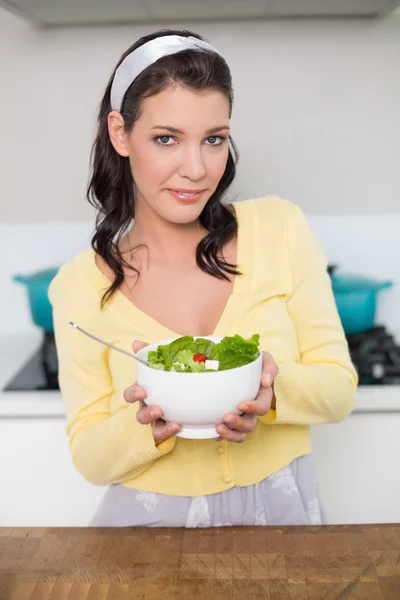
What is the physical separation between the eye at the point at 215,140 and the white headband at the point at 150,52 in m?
0.15

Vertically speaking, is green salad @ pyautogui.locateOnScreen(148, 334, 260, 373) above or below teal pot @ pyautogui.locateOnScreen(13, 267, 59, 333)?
above

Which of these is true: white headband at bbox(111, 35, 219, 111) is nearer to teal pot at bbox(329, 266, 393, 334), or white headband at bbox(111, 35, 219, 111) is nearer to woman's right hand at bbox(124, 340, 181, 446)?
woman's right hand at bbox(124, 340, 181, 446)

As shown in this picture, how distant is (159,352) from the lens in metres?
0.99

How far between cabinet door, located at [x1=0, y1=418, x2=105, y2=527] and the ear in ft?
2.42

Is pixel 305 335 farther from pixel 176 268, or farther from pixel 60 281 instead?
pixel 60 281

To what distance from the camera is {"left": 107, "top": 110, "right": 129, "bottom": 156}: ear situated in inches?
49.6

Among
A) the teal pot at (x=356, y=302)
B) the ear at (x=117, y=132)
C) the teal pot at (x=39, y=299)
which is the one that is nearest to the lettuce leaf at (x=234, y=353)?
the ear at (x=117, y=132)

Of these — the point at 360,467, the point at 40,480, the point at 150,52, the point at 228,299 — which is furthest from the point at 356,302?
the point at 150,52

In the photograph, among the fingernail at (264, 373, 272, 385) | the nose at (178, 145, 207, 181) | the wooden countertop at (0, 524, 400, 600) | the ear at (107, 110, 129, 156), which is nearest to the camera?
the wooden countertop at (0, 524, 400, 600)

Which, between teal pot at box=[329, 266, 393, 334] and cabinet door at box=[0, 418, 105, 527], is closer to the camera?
cabinet door at box=[0, 418, 105, 527]

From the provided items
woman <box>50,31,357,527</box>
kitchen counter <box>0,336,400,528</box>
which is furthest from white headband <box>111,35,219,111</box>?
kitchen counter <box>0,336,400,528</box>

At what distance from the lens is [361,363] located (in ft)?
6.14

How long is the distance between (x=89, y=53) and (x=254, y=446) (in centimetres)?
131

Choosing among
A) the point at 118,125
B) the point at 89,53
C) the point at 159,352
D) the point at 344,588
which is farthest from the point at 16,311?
the point at 344,588
